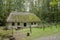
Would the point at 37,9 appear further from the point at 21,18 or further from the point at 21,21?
the point at 21,21

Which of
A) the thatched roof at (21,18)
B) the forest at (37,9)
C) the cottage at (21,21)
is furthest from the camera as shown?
the forest at (37,9)

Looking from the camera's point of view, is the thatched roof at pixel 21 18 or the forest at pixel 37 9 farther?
the forest at pixel 37 9

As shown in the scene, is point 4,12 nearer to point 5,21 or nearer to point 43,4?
point 5,21

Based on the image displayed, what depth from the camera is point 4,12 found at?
5475 centimetres

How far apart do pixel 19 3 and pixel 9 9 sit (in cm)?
589

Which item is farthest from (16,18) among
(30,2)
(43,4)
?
(30,2)

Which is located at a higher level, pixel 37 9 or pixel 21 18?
pixel 37 9

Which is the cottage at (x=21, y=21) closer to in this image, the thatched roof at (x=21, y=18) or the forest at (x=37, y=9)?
the thatched roof at (x=21, y=18)

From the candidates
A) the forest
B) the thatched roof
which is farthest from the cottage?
the forest

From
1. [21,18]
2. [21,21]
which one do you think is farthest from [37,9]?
[21,21]

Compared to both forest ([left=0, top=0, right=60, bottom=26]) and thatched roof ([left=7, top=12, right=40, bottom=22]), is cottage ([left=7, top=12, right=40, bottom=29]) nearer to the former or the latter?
thatched roof ([left=7, top=12, right=40, bottom=22])

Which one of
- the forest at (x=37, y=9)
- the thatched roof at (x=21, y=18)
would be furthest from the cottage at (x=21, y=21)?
the forest at (x=37, y=9)

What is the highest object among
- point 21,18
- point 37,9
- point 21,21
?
point 37,9

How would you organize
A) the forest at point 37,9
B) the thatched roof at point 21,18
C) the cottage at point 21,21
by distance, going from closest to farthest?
the cottage at point 21,21
the thatched roof at point 21,18
the forest at point 37,9
